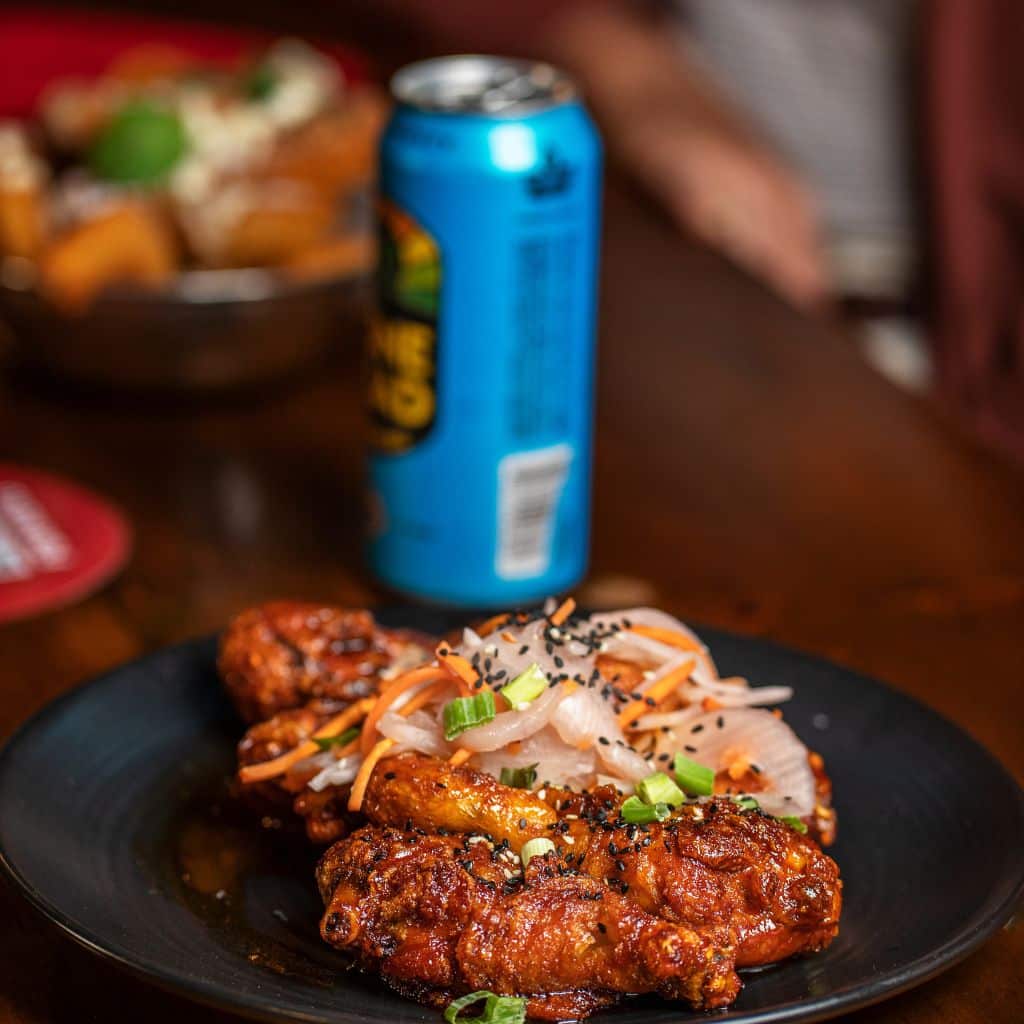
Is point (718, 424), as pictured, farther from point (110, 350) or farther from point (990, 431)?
point (990, 431)

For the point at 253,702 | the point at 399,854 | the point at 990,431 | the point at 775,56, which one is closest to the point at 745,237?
the point at 990,431

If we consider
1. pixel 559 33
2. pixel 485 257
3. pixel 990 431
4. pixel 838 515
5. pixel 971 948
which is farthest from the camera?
pixel 559 33

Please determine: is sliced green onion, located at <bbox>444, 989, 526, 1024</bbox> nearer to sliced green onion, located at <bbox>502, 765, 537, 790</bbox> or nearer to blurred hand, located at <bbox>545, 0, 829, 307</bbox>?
sliced green onion, located at <bbox>502, 765, 537, 790</bbox>

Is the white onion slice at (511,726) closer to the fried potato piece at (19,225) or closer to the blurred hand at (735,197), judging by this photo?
the fried potato piece at (19,225)

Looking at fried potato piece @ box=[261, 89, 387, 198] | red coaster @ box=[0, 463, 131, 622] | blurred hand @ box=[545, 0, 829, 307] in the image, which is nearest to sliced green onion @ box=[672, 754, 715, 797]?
red coaster @ box=[0, 463, 131, 622]

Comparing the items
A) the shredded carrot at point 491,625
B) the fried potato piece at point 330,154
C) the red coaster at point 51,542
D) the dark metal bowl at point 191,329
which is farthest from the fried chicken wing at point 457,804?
the fried potato piece at point 330,154

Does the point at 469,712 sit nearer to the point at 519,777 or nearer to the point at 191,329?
the point at 519,777

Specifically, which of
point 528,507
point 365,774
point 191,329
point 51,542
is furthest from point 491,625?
point 191,329
